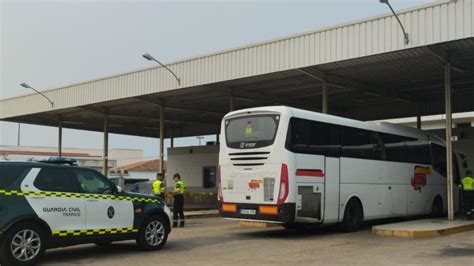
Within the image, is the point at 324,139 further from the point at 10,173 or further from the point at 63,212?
the point at 10,173

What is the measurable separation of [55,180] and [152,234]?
2489 millimetres

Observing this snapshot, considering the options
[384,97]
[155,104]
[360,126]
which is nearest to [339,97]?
[384,97]

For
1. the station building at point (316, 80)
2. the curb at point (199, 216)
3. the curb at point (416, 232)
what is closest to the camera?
the curb at point (416, 232)

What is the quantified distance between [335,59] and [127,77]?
11.0m

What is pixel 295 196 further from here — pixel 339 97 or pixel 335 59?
pixel 339 97

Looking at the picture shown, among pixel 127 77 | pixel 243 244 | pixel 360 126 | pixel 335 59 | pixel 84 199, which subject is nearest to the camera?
pixel 84 199

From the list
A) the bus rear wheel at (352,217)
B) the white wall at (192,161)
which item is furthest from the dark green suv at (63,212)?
the white wall at (192,161)

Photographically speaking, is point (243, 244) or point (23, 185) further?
point (243, 244)

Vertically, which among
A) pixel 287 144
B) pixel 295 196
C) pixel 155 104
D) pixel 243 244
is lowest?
pixel 243 244

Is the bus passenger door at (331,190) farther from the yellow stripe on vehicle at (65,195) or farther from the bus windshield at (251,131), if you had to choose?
the yellow stripe on vehicle at (65,195)

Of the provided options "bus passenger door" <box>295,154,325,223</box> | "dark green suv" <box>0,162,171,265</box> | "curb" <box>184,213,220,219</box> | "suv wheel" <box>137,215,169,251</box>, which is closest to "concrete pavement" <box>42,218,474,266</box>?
"suv wheel" <box>137,215,169,251</box>

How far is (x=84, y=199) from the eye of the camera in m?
10.1

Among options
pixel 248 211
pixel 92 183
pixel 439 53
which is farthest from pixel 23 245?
pixel 439 53

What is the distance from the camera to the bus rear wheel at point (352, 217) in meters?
15.1
